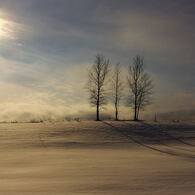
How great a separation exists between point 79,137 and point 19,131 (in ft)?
23.3

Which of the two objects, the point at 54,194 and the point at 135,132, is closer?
the point at 54,194

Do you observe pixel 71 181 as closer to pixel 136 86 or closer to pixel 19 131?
pixel 19 131

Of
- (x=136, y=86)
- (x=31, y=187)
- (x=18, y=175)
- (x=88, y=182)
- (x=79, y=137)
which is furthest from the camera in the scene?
(x=136, y=86)

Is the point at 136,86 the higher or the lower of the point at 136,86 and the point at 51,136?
the higher

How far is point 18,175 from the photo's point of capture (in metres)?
14.1

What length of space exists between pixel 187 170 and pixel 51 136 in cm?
2010

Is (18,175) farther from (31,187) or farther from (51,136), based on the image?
(51,136)

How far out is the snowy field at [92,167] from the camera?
433 inches

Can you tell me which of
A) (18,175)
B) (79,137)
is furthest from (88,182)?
(79,137)

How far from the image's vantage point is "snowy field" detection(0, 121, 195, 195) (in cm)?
1101

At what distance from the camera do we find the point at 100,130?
36.9 meters

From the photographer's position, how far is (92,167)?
16.1 meters

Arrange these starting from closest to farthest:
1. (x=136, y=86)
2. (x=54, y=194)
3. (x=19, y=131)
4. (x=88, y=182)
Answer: (x=54, y=194)
(x=88, y=182)
(x=19, y=131)
(x=136, y=86)

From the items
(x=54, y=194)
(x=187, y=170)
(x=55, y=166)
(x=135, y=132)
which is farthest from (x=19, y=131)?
Answer: (x=54, y=194)
